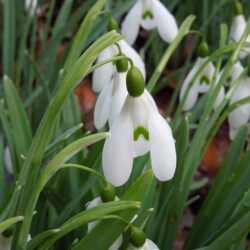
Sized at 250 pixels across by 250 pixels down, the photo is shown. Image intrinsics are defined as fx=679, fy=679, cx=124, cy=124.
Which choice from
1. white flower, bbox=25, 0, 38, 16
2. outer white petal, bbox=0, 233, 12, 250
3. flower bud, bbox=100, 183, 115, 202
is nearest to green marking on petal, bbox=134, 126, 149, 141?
flower bud, bbox=100, 183, 115, 202

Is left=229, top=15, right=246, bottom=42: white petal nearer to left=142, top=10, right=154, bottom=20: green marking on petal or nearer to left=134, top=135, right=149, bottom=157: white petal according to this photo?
left=142, top=10, right=154, bottom=20: green marking on petal

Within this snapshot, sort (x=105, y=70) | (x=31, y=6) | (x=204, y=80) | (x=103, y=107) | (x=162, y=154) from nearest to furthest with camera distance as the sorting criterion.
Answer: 1. (x=162, y=154)
2. (x=103, y=107)
3. (x=105, y=70)
4. (x=204, y=80)
5. (x=31, y=6)

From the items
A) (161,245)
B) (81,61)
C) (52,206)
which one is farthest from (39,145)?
(161,245)

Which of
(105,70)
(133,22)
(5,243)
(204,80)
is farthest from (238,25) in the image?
(5,243)

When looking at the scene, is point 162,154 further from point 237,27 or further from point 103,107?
point 237,27

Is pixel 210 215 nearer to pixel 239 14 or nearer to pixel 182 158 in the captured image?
pixel 182 158

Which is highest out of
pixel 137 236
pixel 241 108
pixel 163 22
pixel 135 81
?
pixel 135 81
